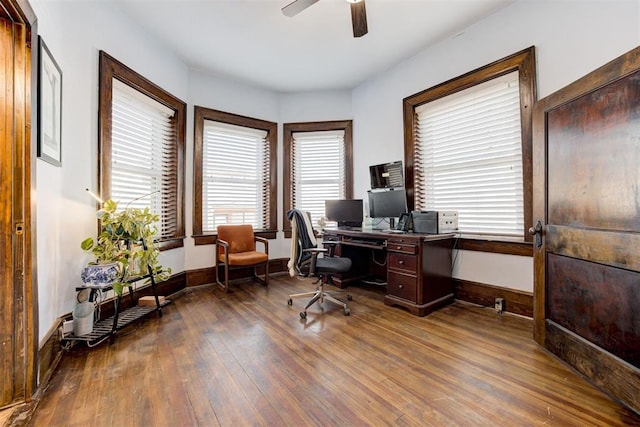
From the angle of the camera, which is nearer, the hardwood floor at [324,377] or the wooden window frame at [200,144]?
the hardwood floor at [324,377]

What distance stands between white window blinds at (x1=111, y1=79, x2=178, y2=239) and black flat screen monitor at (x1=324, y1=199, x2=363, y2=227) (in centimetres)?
215

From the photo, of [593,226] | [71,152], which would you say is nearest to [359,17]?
[593,226]

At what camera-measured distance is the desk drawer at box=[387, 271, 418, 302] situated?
2.67m

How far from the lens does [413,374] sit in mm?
1674

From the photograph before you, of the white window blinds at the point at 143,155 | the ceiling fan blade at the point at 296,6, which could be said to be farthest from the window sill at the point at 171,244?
the ceiling fan blade at the point at 296,6

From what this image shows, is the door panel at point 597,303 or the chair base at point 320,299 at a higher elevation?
the door panel at point 597,303

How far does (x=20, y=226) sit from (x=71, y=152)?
104 cm

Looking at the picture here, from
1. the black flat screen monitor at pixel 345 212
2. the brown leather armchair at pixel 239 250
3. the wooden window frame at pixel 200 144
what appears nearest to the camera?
the brown leather armchair at pixel 239 250

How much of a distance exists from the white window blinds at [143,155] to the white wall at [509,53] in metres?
2.84

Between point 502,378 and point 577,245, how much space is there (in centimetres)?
97

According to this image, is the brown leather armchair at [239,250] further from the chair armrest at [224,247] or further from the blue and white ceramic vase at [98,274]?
the blue and white ceramic vase at [98,274]

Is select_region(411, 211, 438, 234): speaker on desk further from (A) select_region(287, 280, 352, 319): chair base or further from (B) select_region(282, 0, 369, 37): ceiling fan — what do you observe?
Result: (B) select_region(282, 0, 369, 37): ceiling fan

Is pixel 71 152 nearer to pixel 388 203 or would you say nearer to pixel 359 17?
pixel 359 17

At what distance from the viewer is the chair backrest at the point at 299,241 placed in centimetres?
267
